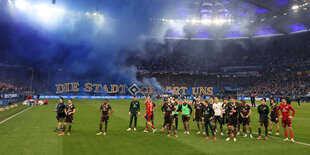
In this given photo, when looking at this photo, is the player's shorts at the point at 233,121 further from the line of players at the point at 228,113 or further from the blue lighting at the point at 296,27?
the blue lighting at the point at 296,27

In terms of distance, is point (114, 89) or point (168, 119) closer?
point (168, 119)

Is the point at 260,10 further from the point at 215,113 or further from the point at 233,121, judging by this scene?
the point at 233,121

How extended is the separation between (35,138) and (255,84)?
75.5 meters

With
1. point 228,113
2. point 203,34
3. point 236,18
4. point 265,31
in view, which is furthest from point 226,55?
point 228,113

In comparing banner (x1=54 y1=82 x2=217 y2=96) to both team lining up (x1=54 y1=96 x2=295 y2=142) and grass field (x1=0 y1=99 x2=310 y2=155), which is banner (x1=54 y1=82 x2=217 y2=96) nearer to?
grass field (x1=0 y1=99 x2=310 y2=155)

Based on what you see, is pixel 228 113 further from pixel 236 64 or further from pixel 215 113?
pixel 236 64

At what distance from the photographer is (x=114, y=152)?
8.41 metres

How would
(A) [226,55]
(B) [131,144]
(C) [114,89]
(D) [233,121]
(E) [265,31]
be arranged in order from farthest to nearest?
(A) [226,55] → (E) [265,31] → (C) [114,89] → (D) [233,121] → (B) [131,144]

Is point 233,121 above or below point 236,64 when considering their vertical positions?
below

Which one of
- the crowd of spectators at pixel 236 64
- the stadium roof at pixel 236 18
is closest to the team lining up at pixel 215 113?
the stadium roof at pixel 236 18

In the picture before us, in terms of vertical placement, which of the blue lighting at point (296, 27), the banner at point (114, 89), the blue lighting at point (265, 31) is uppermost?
the blue lighting at point (265, 31)

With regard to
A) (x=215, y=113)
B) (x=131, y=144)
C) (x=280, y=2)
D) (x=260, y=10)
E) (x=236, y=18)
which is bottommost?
(x=131, y=144)

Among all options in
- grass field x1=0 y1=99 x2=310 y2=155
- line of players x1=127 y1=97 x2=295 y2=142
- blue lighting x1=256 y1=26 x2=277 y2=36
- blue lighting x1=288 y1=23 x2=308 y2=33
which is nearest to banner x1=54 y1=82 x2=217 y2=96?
blue lighting x1=256 y1=26 x2=277 y2=36

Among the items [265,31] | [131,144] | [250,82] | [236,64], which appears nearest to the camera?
[131,144]
